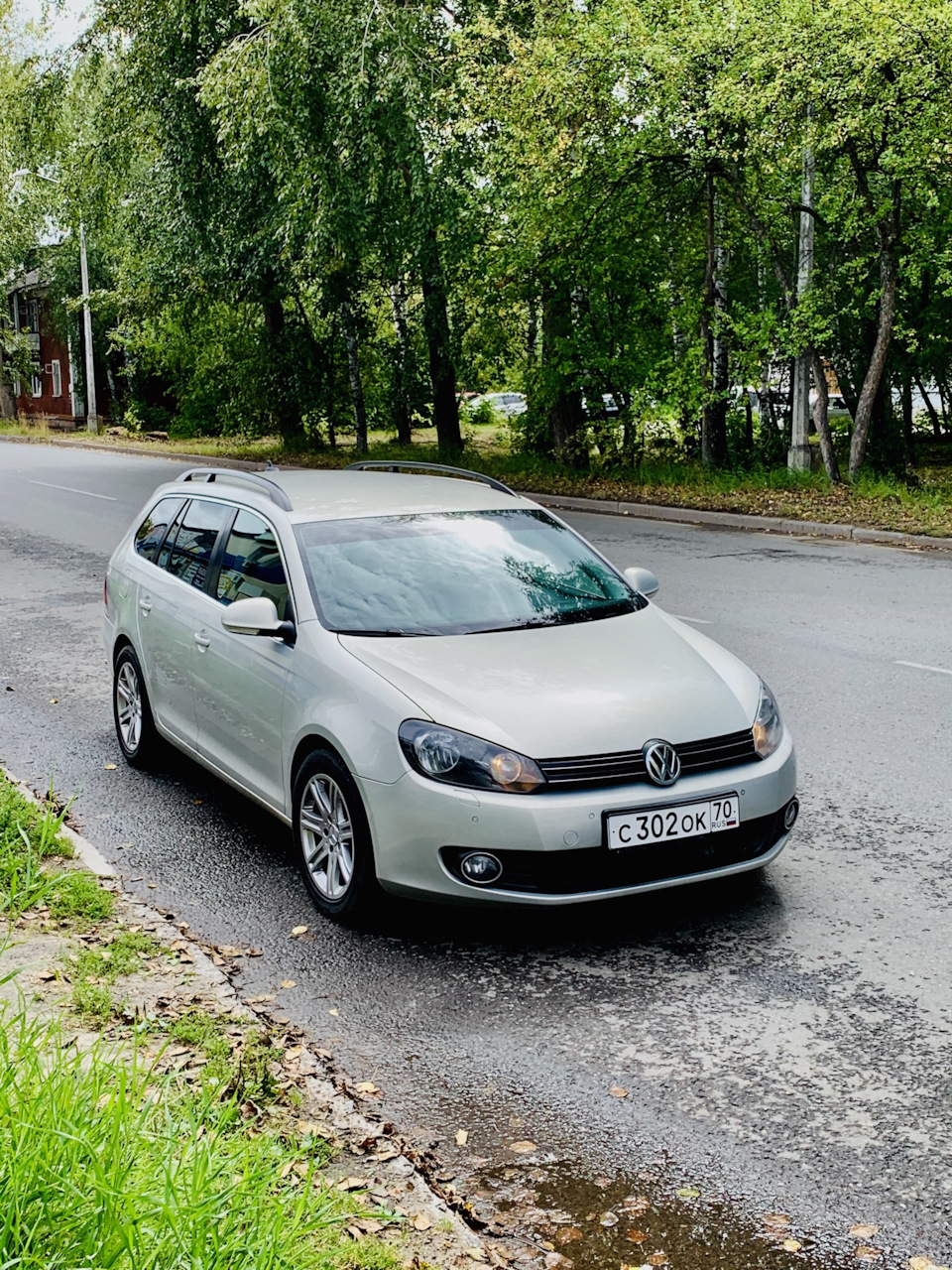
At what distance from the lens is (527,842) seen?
4660 millimetres

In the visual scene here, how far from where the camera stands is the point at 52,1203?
2697 millimetres

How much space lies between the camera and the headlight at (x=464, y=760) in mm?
4699

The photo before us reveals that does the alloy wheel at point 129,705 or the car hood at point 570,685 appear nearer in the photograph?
the car hood at point 570,685

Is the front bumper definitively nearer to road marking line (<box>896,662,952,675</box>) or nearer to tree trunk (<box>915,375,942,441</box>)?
road marking line (<box>896,662,952,675</box>)

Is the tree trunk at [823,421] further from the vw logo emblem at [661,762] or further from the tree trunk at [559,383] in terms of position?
the vw logo emblem at [661,762]

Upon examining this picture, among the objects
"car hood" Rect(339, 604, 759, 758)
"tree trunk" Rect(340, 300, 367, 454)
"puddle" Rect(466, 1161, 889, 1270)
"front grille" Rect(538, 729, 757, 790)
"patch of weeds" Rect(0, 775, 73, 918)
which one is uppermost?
"tree trunk" Rect(340, 300, 367, 454)

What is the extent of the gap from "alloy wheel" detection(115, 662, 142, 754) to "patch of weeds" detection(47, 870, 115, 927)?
6.91 feet

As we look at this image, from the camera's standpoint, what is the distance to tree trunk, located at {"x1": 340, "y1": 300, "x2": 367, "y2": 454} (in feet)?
95.6

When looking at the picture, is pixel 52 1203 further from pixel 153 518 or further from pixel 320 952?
pixel 153 518

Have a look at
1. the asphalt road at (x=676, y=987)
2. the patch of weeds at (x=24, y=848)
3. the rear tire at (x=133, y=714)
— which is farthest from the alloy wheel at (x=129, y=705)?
the patch of weeds at (x=24, y=848)

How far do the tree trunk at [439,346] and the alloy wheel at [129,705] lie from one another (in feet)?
50.3

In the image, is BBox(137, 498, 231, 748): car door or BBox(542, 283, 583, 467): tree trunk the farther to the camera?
A: BBox(542, 283, 583, 467): tree trunk

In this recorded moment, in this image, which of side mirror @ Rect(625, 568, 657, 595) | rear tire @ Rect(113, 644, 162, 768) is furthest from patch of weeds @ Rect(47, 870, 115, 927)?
side mirror @ Rect(625, 568, 657, 595)

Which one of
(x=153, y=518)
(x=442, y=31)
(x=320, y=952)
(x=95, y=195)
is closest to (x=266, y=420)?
(x=95, y=195)
